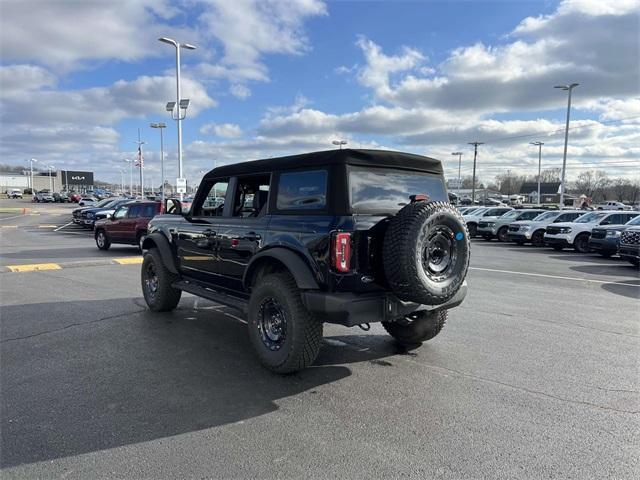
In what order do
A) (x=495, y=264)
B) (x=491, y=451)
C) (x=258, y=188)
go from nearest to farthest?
(x=491, y=451)
(x=258, y=188)
(x=495, y=264)

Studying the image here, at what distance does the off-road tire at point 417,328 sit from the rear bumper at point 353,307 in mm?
946

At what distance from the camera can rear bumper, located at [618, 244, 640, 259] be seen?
11.8m

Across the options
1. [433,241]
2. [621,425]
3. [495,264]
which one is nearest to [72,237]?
[495,264]

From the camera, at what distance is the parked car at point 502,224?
21375 mm

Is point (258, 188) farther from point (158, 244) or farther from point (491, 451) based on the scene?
point (491, 451)

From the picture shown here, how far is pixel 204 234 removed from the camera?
18.6ft

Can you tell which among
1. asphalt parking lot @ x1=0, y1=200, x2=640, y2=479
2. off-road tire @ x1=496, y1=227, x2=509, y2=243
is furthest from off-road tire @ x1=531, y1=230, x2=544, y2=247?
asphalt parking lot @ x1=0, y1=200, x2=640, y2=479

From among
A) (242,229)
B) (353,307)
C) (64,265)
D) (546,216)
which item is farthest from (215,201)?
(546,216)

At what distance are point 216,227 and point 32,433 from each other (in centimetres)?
277

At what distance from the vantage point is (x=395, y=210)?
4.45 metres

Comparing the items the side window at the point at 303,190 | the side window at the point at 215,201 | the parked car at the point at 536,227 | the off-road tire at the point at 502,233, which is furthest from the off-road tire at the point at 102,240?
the off-road tire at the point at 502,233

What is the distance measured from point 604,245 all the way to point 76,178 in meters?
134

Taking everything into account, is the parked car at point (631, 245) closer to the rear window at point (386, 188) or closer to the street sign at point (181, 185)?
the rear window at point (386, 188)

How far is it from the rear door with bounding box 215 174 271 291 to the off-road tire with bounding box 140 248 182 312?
1.40 m
